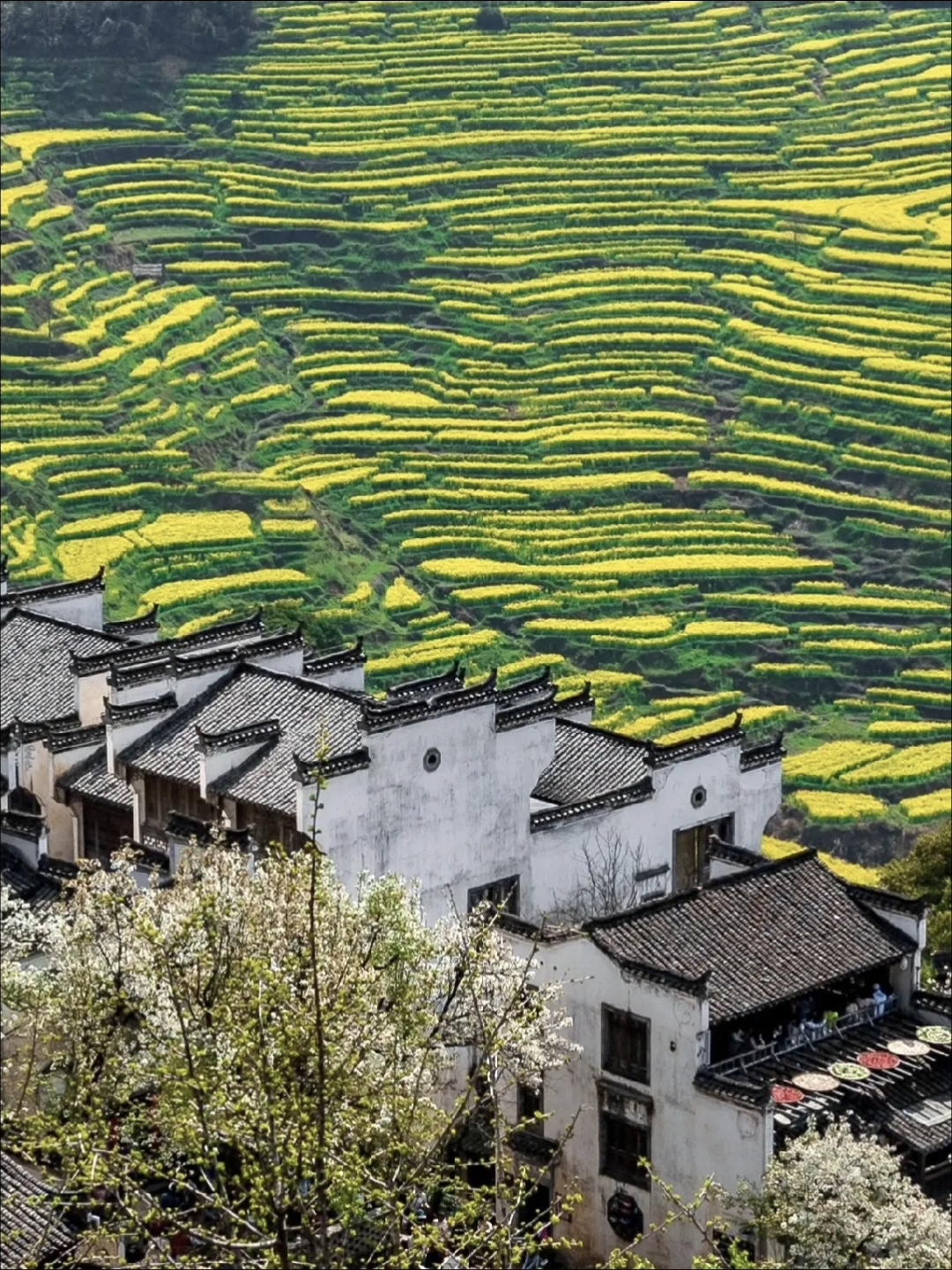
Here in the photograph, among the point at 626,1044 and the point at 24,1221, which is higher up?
the point at 24,1221

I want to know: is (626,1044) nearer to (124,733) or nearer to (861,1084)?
(861,1084)

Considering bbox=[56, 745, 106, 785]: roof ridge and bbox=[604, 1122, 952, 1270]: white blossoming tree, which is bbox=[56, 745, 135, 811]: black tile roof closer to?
bbox=[56, 745, 106, 785]: roof ridge

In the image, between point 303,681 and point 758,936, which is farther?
point 303,681

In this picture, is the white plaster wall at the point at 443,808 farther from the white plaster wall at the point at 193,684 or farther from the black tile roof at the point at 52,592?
the black tile roof at the point at 52,592

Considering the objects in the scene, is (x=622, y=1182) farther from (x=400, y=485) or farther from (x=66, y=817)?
(x=400, y=485)

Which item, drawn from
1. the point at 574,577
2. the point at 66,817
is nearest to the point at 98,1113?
the point at 66,817

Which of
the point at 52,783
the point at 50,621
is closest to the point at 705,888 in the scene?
the point at 52,783

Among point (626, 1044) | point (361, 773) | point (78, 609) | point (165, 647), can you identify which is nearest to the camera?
point (626, 1044)
